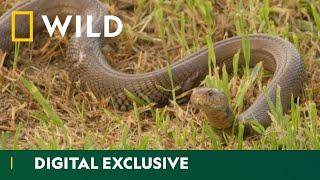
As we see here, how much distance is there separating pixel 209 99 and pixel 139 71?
1.40 meters

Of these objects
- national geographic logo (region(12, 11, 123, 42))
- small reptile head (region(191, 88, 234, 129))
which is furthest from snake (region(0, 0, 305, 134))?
small reptile head (region(191, 88, 234, 129))

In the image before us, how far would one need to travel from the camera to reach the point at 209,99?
17.7ft

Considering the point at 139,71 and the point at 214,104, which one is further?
the point at 139,71

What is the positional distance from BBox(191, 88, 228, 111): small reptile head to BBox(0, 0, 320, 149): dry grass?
15 cm

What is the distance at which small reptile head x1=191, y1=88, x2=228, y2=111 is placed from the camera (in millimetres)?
5359

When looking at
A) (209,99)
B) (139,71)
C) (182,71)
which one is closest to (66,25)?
(139,71)

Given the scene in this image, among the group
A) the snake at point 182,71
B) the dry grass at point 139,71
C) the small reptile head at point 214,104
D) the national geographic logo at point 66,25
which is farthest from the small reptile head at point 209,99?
the national geographic logo at point 66,25

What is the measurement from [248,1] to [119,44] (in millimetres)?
1029

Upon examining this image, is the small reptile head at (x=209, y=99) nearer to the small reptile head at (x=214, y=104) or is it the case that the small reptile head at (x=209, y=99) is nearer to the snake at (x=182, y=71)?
the small reptile head at (x=214, y=104)

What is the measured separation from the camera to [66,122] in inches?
239

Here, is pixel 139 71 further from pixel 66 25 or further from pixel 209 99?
pixel 209 99

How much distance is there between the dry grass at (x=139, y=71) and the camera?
18.2 ft

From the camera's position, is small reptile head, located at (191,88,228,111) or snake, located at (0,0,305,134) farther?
snake, located at (0,0,305,134)

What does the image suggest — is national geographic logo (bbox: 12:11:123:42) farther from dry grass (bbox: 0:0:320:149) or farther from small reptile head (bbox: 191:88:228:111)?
small reptile head (bbox: 191:88:228:111)
